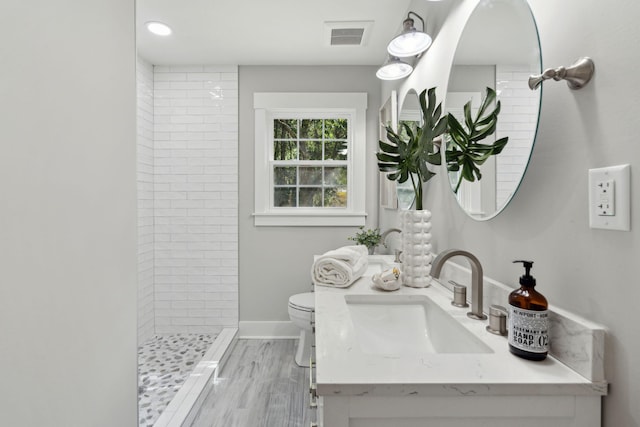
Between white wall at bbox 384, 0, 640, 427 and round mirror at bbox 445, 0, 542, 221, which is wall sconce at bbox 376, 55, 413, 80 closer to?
round mirror at bbox 445, 0, 542, 221

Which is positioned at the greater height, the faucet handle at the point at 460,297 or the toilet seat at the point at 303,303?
the faucet handle at the point at 460,297

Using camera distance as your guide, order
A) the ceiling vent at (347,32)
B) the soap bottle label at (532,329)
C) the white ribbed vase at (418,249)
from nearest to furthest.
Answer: the soap bottle label at (532,329) → the white ribbed vase at (418,249) → the ceiling vent at (347,32)

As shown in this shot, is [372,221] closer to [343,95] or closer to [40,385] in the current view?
[343,95]

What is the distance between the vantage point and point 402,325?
1199 mm

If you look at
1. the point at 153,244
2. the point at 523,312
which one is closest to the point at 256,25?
the point at 153,244

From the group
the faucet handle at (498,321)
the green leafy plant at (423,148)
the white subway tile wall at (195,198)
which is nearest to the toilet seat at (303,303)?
the white subway tile wall at (195,198)

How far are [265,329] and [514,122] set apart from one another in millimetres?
2733

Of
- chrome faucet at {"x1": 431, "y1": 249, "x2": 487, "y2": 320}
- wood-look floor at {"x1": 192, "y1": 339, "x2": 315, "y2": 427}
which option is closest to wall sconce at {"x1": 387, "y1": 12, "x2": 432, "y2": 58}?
chrome faucet at {"x1": 431, "y1": 249, "x2": 487, "y2": 320}

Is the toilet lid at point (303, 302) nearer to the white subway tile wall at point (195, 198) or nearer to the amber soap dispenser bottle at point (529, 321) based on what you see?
the white subway tile wall at point (195, 198)

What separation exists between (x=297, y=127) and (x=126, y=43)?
2111 millimetres

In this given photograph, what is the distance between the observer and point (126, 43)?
111 centimetres

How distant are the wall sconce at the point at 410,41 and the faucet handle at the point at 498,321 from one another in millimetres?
1375

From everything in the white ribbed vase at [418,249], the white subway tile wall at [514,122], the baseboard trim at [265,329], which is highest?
the white subway tile wall at [514,122]

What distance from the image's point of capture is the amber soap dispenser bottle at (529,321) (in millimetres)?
721
